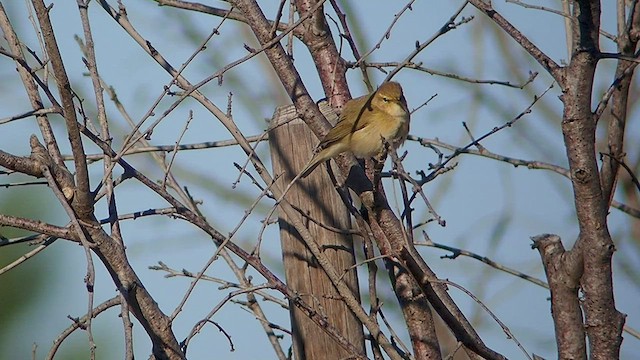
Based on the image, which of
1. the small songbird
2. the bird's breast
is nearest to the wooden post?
the small songbird

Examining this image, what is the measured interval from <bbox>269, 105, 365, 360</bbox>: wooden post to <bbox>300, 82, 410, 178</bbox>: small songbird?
94mm

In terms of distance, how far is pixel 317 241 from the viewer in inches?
117

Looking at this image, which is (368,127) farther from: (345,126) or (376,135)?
(345,126)

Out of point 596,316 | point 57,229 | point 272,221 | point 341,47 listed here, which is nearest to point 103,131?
point 57,229

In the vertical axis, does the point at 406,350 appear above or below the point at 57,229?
below

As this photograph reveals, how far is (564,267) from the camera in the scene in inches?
98.1

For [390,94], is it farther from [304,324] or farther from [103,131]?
[103,131]

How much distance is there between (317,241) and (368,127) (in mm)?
828

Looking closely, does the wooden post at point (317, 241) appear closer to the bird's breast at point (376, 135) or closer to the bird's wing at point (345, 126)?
the bird's wing at point (345, 126)

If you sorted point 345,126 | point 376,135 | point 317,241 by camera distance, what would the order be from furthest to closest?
point 376,135 < point 345,126 < point 317,241

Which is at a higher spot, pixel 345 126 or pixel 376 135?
pixel 376 135

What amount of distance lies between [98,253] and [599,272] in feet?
4.82

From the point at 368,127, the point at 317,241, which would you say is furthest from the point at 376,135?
the point at 317,241

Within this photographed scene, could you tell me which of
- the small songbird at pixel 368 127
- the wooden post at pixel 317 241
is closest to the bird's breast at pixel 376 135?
the small songbird at pixel 368 127
